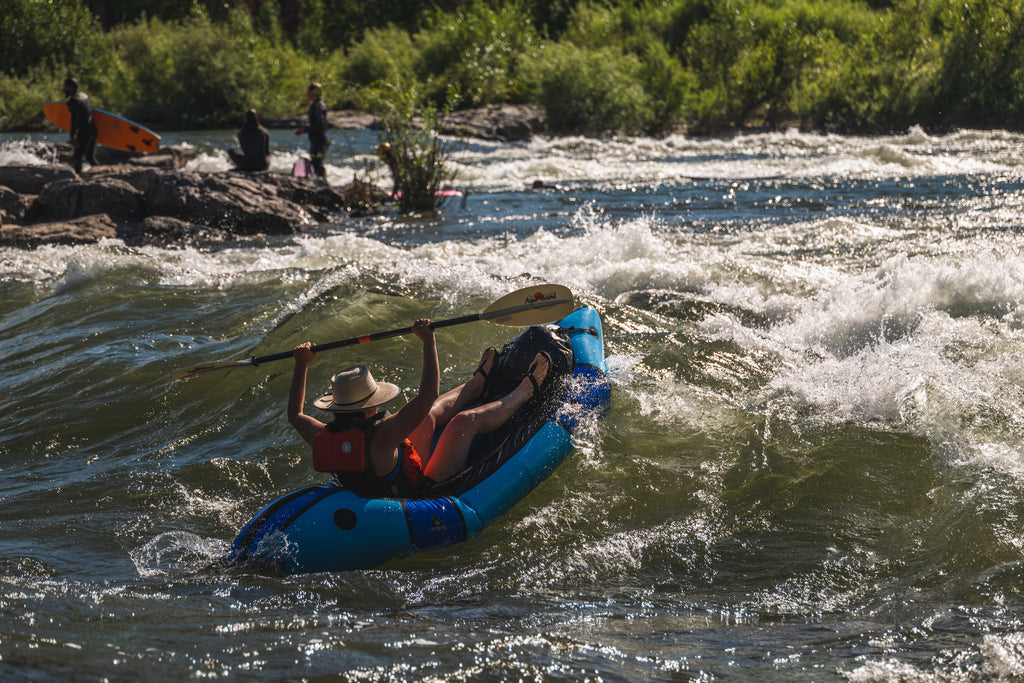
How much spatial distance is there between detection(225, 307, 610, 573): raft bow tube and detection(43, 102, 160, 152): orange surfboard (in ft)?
39.3

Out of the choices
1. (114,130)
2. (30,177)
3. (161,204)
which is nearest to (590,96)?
(114,130)

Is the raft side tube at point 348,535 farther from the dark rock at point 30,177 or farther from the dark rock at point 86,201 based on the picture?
the dark rock at point 30,177

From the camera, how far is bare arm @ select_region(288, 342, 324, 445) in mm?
4121

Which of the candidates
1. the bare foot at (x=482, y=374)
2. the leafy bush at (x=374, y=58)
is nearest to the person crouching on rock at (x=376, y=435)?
the bare foot at (x=482, y=374)

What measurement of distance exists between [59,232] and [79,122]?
11.8 feet

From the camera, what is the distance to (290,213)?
1176 centimetres

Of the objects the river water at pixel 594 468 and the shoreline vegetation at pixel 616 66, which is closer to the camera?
the river water at pixel 594 468

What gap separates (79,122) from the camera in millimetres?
13367

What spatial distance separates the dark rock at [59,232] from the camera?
1029cm

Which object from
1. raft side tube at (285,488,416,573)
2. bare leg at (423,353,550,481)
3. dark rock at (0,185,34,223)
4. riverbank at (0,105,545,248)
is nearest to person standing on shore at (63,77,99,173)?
riverbank at (0,105,545,248)

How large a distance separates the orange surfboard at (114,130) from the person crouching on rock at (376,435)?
11818mm

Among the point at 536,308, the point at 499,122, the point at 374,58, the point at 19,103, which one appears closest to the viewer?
the point at 536,308

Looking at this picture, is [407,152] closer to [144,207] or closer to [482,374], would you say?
[144,207]

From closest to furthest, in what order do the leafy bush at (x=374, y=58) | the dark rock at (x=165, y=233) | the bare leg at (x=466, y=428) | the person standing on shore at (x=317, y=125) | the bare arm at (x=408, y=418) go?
1. the bare arm at (x=408, y=418)
2. the bare leg at (x=466, y=428)
3. the dark rock at (x=165, y=233)
4. the person standing on shore at (x=317, y=125)
5. the leafy bush at (x=374, y=58)
